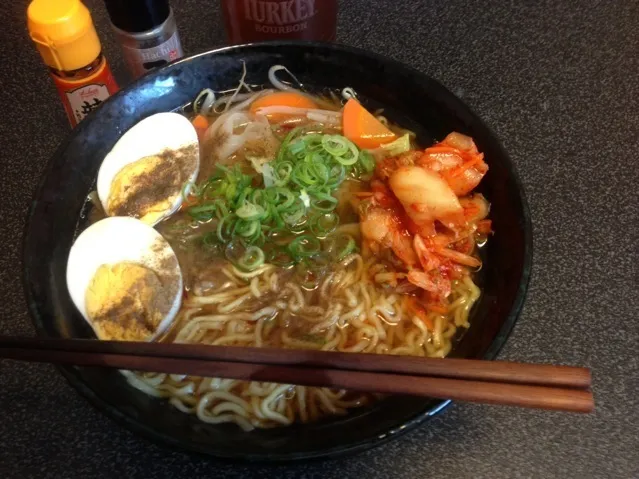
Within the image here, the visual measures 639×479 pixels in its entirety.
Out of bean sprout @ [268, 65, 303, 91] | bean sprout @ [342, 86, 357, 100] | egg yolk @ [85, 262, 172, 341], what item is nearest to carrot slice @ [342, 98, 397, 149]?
bean sprout @ [342, 86, 357, 100]

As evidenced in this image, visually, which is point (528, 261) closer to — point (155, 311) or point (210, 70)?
point (155, 311)

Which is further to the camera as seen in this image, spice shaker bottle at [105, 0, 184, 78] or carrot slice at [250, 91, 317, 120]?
carrot slice at [250, 91, 317, 120]

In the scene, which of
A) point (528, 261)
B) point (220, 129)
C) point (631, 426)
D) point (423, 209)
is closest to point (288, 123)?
point (220, 129)

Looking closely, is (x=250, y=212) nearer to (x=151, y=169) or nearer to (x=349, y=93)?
(x=151, y=169)

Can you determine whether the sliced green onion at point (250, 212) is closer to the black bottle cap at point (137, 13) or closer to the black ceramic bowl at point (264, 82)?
the black ceramic bowl at point (264, 82)

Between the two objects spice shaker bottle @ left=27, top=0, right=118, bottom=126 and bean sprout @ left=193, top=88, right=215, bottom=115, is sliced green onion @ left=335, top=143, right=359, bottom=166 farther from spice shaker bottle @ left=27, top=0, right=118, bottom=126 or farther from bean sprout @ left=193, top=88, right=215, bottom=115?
spice shaker bottle @ left=27, top=0, right=118, bottom=126

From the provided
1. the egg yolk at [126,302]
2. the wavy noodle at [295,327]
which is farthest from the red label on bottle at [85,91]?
the wavy noodle at [295,327]
